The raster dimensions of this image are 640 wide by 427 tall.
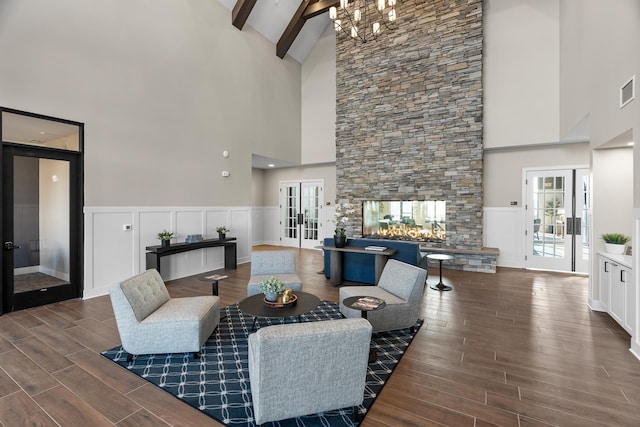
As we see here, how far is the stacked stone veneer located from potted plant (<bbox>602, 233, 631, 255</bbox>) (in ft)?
9.13

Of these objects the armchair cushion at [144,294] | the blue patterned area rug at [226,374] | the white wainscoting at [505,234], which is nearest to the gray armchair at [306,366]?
the blue patterned area rug at [226,374]

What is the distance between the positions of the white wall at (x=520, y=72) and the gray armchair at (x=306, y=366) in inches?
267

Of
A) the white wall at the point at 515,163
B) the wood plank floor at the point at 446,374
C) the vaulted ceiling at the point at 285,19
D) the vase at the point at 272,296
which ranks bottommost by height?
the wood plank floor at the point at 446,374

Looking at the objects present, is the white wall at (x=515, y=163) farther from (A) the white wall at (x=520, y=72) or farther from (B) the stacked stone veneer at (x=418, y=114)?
(B) the stacked stone veneer at (x=418, y=114)

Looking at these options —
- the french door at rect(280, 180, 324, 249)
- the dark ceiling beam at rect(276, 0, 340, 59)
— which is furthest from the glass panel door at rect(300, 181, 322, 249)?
the dark ceiling beam at rect(276, 0, 340, 59)

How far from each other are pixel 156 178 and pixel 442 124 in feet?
20.8

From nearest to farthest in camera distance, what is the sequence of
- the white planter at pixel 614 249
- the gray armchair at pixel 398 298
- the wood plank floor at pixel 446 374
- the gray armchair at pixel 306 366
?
the gray armchair at pixel 306 366 < the wood plank floor at pixel 446 374 < the gray armchair at pixel 398 298 < the white planter at pixel 614 249

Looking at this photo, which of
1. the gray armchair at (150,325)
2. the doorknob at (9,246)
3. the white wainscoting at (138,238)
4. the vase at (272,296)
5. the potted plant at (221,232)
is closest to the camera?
the gray armchair at (150,325)

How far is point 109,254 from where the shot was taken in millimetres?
5164

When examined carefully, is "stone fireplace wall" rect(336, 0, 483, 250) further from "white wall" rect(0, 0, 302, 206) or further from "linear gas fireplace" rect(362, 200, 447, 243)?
"white wall" rect(0, 0, 302, 206)

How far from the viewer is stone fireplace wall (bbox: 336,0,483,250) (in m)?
7.05

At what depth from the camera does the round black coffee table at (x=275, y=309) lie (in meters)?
2.91

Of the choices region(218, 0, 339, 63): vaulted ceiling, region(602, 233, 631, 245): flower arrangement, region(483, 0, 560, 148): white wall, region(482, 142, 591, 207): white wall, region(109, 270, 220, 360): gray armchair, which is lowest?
region(109, 270, 220, 360): gray armchair

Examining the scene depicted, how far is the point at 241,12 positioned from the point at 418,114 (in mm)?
4831
